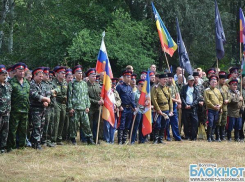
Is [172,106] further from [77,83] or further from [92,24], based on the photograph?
[92,24]

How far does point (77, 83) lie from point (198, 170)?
4632 mm

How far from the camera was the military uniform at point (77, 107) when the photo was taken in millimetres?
11844

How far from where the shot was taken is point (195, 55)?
30.3 m

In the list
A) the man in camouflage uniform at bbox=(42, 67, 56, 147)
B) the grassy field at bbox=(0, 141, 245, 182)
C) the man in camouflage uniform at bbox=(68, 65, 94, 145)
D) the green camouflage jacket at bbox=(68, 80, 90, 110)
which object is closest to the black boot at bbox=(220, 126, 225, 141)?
the grassy field at bbox=(0, 141, 245, 182)

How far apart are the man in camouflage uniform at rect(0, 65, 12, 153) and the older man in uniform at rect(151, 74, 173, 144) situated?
4.56m

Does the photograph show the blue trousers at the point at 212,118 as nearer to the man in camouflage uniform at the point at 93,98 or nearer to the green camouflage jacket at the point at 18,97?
the man in camouflage uniform at the point at 93,98

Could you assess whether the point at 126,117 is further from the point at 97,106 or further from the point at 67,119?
the point at 67,119

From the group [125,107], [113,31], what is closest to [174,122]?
[125,107]

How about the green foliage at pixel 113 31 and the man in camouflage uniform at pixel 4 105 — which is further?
the green foliage at pixel 113 31

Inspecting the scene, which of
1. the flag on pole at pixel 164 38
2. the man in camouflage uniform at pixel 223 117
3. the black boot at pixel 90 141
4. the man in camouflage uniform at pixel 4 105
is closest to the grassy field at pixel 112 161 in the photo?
the black boot at pixel 90 141

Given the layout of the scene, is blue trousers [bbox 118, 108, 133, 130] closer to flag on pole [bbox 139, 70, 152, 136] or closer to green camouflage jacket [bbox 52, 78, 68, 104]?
flag on pole [bbox 139, 70, 152, 136]

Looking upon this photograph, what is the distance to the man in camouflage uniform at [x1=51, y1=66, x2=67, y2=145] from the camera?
11.8 metres

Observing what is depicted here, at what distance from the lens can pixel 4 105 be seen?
10102mm

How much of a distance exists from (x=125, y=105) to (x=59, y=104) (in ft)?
6.66
